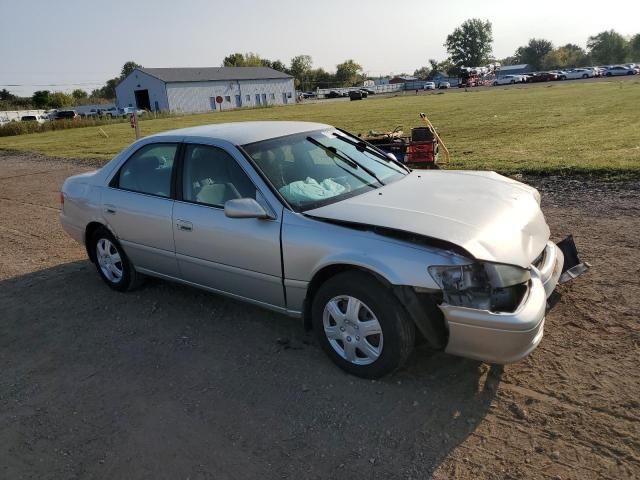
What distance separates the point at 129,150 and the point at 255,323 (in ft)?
7.04

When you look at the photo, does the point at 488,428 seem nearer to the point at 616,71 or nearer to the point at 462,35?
the point at 616,71

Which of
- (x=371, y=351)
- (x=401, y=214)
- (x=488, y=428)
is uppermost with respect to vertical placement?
(x=401, y=214)

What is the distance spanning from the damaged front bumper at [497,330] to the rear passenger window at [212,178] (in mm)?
1743

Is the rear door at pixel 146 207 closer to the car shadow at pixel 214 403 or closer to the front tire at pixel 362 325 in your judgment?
the car shadow at pixel 214 403

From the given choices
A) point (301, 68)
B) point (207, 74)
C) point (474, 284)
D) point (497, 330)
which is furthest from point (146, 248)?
point (301, 68)

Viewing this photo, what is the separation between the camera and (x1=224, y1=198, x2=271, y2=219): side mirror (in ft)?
11.7

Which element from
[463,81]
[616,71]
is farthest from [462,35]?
[616,71]

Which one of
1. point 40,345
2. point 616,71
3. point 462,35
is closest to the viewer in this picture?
point 40,345

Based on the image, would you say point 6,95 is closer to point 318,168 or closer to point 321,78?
point 321,78

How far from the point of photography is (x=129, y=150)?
5043 millimetres

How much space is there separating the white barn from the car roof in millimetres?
68115

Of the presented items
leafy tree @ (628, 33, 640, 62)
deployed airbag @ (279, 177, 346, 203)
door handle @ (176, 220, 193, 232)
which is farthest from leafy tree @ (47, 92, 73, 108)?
leafy tree @ (628, 33, 640, 62)

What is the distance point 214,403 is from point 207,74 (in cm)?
8067

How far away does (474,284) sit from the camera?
9.71 ft
